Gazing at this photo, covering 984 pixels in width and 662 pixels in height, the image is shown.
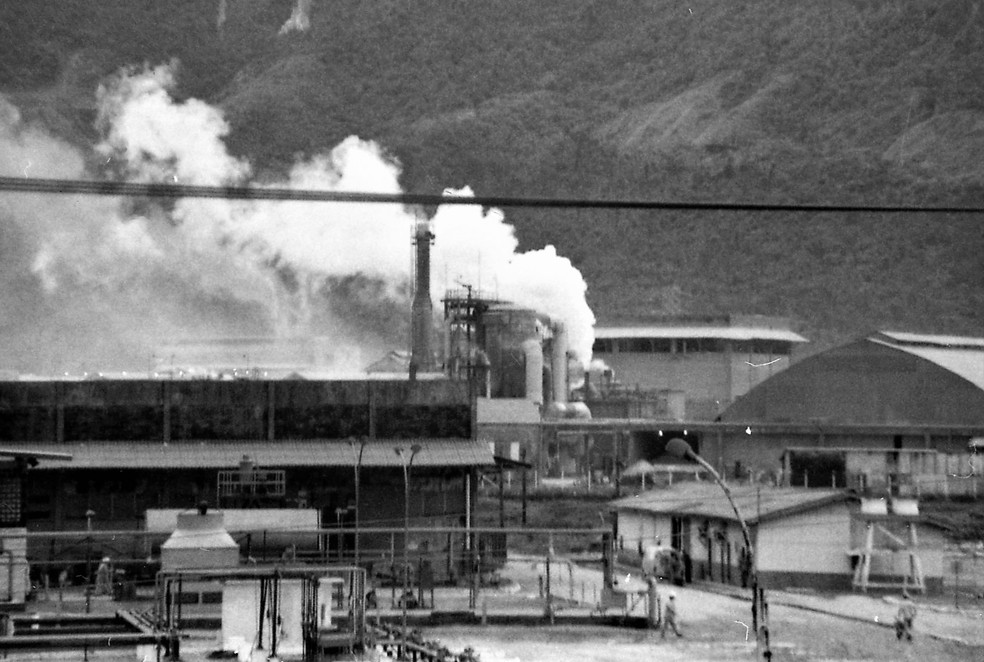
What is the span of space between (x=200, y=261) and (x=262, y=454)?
222 ft

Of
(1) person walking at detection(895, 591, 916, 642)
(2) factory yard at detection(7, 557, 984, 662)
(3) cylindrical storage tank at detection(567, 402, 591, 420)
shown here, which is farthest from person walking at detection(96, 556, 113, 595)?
(3) cylindrical storage tank at detection(567, 402, 591, 420)

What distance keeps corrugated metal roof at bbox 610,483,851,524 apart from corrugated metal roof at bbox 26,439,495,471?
5.17 meters

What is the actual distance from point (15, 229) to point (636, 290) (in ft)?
213

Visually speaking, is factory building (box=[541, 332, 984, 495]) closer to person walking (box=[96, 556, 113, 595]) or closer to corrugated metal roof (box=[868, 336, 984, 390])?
corrugated metal roof (box=[868, 336, 984, 390])

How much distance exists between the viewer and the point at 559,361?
94.1m

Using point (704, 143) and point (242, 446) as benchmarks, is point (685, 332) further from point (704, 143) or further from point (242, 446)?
point (242, 446)

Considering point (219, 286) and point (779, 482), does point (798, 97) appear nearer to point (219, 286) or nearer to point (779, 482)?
point (219, 286)

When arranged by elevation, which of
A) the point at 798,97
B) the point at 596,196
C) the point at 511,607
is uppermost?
the point at 798,97

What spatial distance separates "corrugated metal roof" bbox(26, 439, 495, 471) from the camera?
163 ft

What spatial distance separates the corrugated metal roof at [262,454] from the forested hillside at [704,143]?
75818 millimetres

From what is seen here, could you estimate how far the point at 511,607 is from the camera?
42.8 m

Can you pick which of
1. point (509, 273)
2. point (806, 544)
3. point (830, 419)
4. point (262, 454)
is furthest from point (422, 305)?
point (806, 544)

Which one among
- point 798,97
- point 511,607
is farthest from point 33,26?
point 511,607

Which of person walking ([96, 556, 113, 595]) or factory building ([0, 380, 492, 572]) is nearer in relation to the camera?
person walking ([96, 556, 113, 595])
